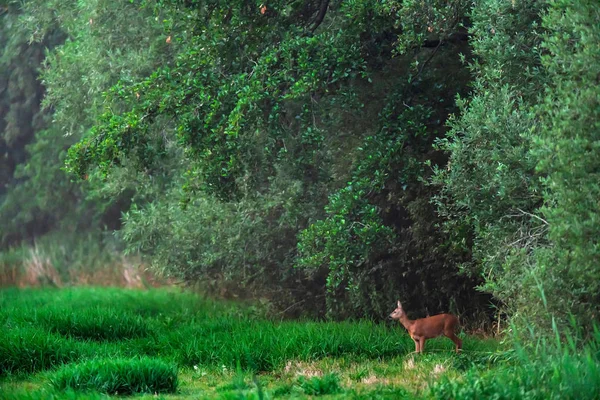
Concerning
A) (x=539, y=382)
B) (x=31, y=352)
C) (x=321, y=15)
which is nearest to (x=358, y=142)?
(x=321, y=15)

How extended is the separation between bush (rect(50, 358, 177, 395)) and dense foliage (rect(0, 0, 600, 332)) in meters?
3.72

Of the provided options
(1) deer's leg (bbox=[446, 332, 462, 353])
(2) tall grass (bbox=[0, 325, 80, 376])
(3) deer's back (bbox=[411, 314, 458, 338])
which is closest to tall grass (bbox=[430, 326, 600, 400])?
(3) deer's back (bbox=[411, 314, 458, 338])

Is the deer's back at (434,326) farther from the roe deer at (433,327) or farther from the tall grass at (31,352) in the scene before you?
the tall grass at (31,352)

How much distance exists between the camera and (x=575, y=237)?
26.3ft

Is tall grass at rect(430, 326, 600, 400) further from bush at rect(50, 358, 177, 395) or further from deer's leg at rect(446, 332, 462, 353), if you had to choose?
deer's leg at rect(446, 332, 462, 353)

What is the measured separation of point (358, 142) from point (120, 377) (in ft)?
22.7

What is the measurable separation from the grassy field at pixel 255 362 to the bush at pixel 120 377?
0.01 meters

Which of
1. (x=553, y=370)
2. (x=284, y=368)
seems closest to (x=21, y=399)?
(x=284, y=368)

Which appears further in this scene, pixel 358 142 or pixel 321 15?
pixel 358 142

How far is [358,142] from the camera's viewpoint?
46.5 feet

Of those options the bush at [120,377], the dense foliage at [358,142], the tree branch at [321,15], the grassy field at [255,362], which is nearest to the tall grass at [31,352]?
A: the grassy field at [255,362]

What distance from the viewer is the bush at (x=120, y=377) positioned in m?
8.35

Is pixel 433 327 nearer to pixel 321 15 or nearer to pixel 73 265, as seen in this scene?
pixel 321 15

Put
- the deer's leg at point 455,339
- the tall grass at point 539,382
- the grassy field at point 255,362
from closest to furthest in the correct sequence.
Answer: the tall grass at point 539,382 → the grassy field at point 255,362 → the deer's leg at point 455,339
